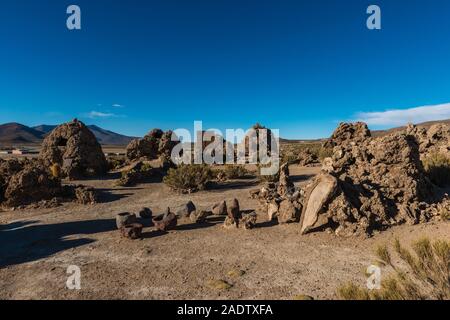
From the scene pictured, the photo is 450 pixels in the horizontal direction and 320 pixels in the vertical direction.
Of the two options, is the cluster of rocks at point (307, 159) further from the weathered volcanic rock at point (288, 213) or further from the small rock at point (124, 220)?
the small rock at point (124, 220)

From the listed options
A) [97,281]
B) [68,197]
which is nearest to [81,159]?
[68,197]

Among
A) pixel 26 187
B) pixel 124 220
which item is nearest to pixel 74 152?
pixel 26 187

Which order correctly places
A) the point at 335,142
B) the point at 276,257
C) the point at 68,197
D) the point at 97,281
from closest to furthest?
the point at 97,281
the point at 276,257
the point at 68,197
the point at 335,142

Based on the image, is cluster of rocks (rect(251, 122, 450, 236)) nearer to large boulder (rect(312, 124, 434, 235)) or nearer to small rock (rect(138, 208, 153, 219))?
large boulder (rect(312, 124, 434, 235))

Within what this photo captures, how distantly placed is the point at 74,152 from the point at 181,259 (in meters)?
13.2

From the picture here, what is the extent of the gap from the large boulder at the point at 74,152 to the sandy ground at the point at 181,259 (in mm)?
7533

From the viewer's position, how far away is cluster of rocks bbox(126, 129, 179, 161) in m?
23.0

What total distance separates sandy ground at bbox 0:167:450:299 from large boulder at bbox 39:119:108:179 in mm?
7533

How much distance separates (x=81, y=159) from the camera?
17.0 metres

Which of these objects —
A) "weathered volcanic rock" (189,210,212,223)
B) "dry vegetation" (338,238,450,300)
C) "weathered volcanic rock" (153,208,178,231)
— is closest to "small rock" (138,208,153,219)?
"weathered volcanic rock" (153,208,178,231)

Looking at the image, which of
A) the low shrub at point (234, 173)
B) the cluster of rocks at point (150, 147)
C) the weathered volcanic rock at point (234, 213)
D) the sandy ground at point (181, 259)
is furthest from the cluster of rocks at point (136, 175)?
the weathered volcanic rock at point (234, 213)
